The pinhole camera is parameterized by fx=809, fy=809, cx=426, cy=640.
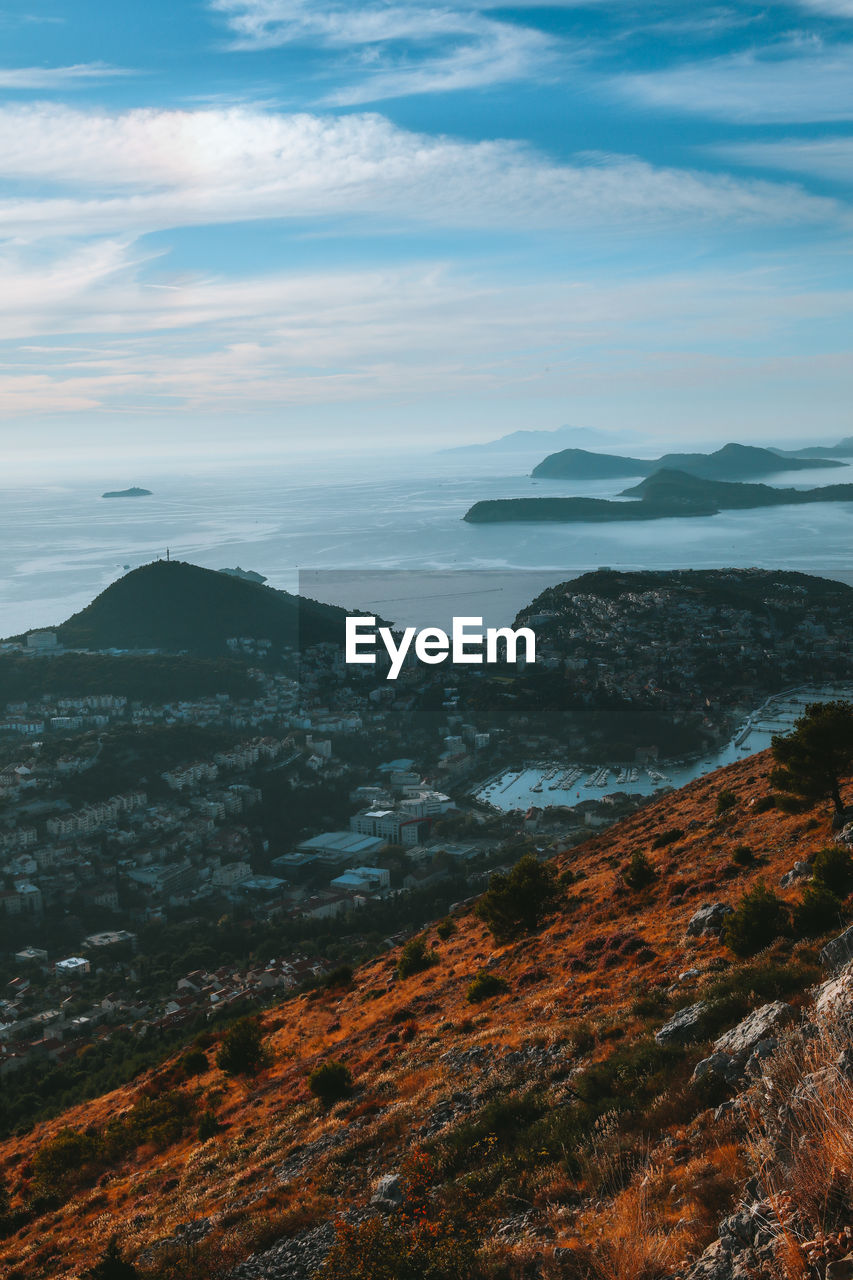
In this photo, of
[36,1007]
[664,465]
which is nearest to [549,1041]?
A: [36,1007]

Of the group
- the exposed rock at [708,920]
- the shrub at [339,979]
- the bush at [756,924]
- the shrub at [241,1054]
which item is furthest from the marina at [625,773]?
the bush at [756,924]

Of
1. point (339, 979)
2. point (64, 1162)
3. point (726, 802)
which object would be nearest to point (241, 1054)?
point (64, 1162)

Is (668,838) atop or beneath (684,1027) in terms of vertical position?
beneath

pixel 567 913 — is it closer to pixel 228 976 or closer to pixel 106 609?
pixel 228 976

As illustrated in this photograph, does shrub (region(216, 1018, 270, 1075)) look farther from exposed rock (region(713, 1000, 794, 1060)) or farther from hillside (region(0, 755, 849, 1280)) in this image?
exposed rock (region(713, 1000, 794, 1060))

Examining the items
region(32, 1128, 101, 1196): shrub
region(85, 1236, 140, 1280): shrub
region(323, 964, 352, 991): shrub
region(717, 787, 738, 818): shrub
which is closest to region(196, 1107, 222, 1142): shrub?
region(32, 1128, 101, 1196): shrub

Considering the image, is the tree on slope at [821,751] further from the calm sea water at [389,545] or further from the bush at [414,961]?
the calm sea water at [389,545]

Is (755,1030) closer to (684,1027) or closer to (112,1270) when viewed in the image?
(684,1027)
